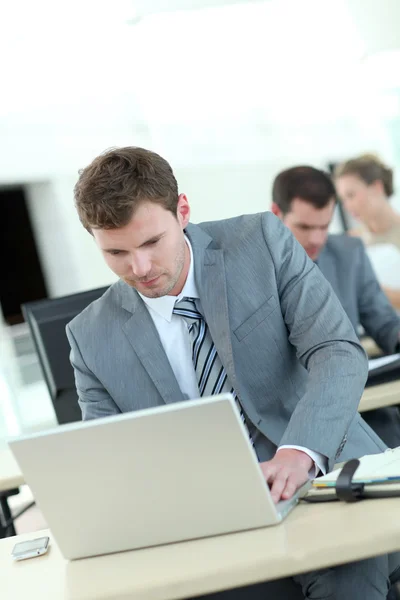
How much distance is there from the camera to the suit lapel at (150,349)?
2.01 meters

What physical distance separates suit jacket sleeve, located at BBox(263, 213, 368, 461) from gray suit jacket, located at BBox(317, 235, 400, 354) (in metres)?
1.39

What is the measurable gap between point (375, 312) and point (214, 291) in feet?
5.15

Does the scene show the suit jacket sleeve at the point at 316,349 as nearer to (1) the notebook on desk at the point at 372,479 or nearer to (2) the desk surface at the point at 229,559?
(1) the notebook on desk at the point at 372,479

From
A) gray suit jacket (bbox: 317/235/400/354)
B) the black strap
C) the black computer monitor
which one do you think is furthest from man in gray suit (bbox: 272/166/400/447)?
the black strap

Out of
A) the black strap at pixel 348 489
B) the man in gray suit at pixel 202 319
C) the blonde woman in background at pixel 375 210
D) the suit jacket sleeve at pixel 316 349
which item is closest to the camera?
the black strap at pixel 348 489

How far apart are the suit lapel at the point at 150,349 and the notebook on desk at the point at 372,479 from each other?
505 millimetres

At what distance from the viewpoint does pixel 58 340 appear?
2.93 metres

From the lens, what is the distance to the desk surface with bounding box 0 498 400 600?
128 cm

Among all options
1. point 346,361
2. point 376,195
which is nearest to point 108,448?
point 346,361

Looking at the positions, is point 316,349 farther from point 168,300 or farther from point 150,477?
point 150,477

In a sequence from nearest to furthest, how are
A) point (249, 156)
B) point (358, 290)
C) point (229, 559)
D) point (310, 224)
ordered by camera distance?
1. point (229, 559)
2. point (310, 224)
3. point (358, 290)
4. point (249, 156)

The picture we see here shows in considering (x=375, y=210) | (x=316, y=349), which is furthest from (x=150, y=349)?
(x=375, y=210)

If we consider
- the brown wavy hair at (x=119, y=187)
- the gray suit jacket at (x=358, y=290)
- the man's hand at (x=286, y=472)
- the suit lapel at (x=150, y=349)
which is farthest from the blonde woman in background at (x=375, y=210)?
the man's hand at (x=286, y=472)

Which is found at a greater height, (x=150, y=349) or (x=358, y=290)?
(x=150, y=349)
